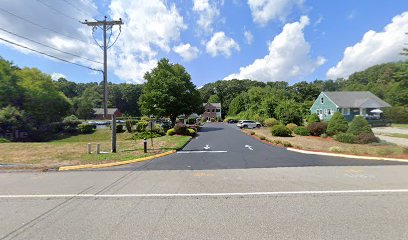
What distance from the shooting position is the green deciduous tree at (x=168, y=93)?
1270 inches

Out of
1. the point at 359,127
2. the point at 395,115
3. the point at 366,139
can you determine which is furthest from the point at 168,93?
the point at 395,115

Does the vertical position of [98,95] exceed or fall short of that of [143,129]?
it exceeds it

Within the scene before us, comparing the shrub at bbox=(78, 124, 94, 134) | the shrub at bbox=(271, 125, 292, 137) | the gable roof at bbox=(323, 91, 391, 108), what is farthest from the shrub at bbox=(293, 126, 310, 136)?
the shrub at bbox=(78, 124, 94, 134)

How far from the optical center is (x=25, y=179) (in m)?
8.49

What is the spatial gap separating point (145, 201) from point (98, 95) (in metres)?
101

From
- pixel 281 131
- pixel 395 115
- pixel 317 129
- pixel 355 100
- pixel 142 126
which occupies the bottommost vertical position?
pixel 281 131

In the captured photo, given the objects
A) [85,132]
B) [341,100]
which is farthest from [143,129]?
[341,100]

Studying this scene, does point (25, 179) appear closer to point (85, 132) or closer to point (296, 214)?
point (296, 214)

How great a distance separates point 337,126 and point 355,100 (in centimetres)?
3032

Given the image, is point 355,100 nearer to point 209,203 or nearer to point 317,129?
point 317,129

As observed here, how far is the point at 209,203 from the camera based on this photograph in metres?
5.61

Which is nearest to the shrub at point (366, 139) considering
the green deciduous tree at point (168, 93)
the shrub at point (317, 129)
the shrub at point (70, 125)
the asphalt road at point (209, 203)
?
the shrub at point (317, 129)

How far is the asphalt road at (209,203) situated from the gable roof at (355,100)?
39.4 metres

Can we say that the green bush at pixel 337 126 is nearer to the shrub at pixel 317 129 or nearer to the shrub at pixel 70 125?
the shrub at pixel 317 129
